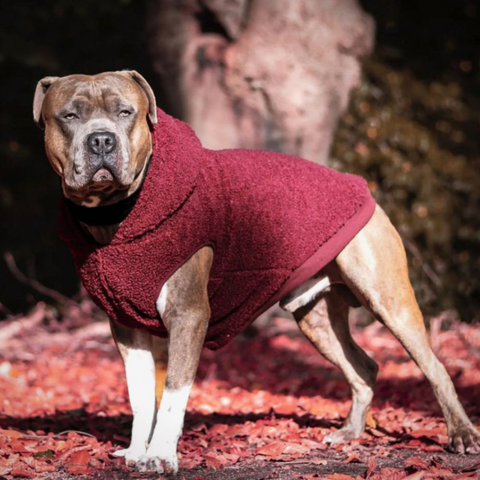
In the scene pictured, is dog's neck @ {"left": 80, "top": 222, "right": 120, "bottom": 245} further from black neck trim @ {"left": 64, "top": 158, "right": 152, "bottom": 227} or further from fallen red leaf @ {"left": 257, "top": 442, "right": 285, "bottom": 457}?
fallen red leaf @ {"left": 257, "top": 442, "right": 285, "bottom": 457}

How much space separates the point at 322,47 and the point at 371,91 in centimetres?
89

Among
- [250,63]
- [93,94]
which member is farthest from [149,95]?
[250,63]

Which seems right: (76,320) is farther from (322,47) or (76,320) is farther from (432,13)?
(432,13)

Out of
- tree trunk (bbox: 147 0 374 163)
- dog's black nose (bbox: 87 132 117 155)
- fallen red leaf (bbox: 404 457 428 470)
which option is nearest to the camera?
dog's black nose (bbox: 87 132 117 155)

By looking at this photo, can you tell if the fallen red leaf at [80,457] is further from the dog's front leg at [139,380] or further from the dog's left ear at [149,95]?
the dog's left ear at [149,95]

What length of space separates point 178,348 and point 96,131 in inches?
42.8

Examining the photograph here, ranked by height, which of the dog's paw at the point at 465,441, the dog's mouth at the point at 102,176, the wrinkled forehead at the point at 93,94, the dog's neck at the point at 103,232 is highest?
the wrinkled forehead at the point at 93,94

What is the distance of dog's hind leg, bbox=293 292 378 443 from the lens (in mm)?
4555

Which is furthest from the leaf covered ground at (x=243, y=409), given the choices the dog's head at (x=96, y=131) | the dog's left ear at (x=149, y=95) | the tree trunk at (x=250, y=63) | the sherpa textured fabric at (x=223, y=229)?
the tree trunk at (x=250, y=63)

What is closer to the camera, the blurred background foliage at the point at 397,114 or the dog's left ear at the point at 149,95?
the dog's left ear at the point at 149,95

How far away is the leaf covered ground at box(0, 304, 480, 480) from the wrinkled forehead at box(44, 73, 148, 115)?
5.67 feet

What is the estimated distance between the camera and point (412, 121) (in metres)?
8.52

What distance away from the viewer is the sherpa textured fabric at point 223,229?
3596 mm

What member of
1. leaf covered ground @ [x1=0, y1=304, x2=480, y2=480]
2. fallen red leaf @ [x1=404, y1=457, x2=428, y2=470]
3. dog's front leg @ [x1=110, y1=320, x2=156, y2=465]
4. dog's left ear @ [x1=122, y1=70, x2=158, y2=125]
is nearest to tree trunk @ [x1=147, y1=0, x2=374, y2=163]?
leaf covered ground @ [x1=0, y1=304, x2=480, y2=480]
